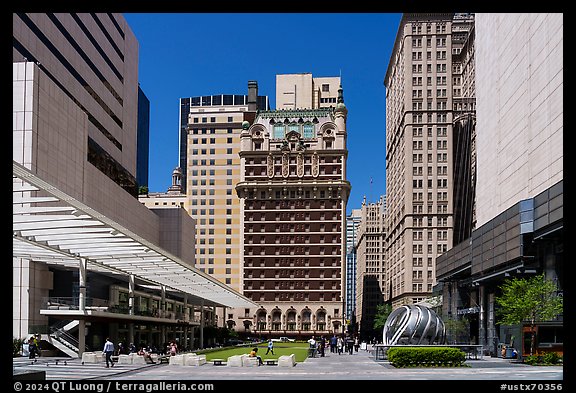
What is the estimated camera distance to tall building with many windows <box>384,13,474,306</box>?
14388 centimetres

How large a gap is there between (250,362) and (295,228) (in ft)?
378

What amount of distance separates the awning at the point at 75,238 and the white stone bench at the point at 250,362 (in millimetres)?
8289

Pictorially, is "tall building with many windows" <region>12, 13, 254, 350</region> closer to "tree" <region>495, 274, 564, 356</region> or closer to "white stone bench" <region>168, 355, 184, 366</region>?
"white stone bench" <region>168, 355, 184, 366</region>

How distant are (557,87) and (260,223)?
107166mm

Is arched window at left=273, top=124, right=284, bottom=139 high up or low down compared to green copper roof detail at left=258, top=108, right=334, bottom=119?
down

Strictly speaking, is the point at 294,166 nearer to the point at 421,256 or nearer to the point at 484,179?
the point at 421,256

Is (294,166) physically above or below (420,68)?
below

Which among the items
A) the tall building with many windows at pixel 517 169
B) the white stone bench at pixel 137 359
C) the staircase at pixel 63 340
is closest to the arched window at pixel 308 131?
the tall building with many windows at pixel 517 169

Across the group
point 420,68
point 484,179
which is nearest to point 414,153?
point 420,68

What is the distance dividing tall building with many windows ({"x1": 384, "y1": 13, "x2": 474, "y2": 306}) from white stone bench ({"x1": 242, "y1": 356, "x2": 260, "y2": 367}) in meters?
103

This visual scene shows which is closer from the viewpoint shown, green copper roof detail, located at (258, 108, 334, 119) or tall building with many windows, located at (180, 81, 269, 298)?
tall building with many windows, located at (180, 81, 269, 298)

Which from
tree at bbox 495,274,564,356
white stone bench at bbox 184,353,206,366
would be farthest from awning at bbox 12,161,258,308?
tree at bbox 495,274,564,356
